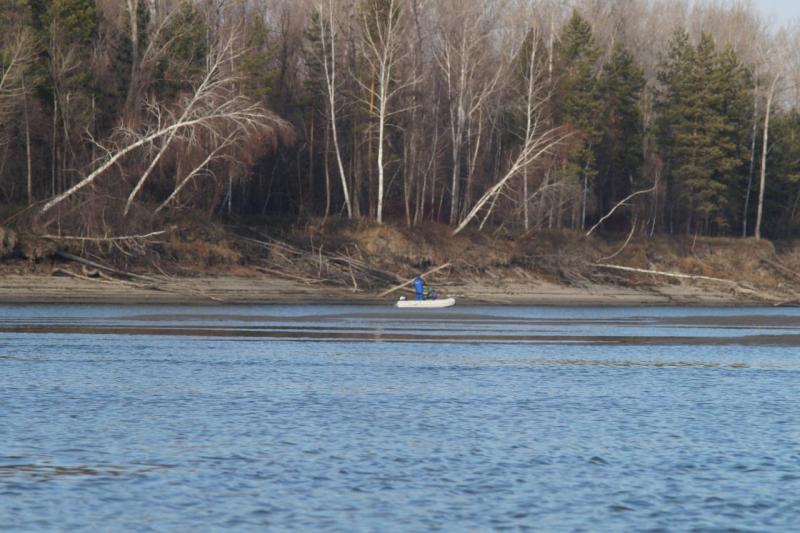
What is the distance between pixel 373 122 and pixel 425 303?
16.6 metres

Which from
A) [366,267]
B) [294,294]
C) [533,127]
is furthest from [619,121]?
[294,294]

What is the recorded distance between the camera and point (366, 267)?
179ft

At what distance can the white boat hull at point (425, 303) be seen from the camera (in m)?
48.4

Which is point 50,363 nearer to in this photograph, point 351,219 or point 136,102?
point 136,102

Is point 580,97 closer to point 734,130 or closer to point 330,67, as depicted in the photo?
point 734,130

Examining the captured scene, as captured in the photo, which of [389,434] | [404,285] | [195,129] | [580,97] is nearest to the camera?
[389,434]

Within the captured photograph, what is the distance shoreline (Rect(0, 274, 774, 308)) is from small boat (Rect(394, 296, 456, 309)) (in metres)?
2.38

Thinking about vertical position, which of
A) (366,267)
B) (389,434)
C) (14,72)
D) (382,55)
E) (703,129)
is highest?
(382,55)

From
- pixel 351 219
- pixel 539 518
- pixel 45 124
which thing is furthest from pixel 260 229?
pixel 539 518

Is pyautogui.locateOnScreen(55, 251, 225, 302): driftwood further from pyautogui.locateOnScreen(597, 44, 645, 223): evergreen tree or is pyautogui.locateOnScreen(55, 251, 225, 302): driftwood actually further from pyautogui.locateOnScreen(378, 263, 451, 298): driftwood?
pyautogui.locateOnScreen(597, 44, 645, 223): evergreen tree

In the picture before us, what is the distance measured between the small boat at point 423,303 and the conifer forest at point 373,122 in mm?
8915

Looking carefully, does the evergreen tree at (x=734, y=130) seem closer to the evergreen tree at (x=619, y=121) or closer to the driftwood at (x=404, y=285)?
the evergreen tree at (x=619, y=121)

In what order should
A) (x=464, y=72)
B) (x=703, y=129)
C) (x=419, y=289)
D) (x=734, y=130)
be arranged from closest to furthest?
(x=419, y=289)
(x=464, y=72)
(x=703, y=129)
(x=734, y=130)

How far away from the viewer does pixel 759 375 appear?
2602cm
